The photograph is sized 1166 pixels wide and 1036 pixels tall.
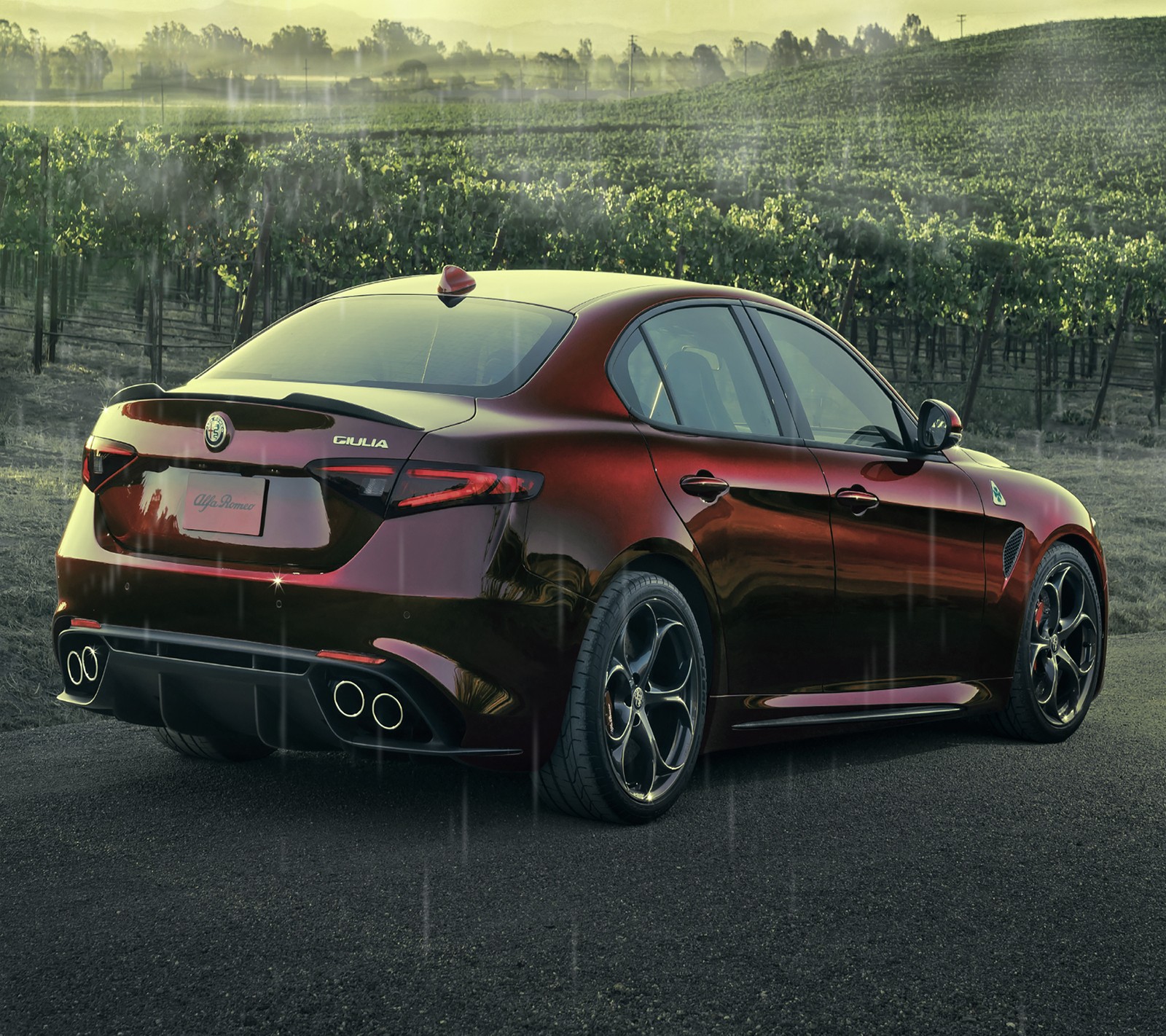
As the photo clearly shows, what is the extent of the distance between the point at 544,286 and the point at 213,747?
195 centimetres

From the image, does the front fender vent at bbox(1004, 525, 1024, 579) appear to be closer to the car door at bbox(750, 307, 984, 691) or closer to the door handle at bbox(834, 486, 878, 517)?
the car door at bbox(750, 307, 984, 691)

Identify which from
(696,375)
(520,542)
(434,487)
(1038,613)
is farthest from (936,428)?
(434,487)

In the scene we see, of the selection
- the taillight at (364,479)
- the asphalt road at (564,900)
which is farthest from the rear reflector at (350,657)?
the asphalt road at (564,900)

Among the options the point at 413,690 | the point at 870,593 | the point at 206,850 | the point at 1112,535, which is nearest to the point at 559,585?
the point at 413,690

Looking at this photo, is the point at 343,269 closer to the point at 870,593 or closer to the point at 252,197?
the point at 252,197

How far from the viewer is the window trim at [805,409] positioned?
534cm

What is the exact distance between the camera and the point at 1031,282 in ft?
146

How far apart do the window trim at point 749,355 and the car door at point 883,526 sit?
5 cm

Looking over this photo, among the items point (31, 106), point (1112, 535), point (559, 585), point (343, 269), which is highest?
point (31, 106)

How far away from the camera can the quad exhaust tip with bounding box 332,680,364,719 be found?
4.02 meters

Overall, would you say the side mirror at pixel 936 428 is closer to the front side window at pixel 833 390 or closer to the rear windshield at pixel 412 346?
the front side window at pixel 833 390

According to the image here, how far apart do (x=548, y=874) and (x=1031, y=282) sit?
43.3 metres

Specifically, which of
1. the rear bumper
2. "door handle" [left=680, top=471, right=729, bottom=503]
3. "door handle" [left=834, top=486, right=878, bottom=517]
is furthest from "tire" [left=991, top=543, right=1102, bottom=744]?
the rear bumper

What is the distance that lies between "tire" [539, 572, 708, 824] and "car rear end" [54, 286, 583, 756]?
6.9 inches
